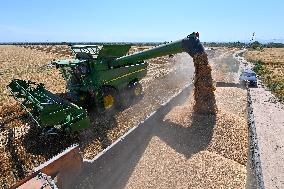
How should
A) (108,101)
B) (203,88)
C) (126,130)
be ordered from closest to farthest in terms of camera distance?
1. (126,130)
2. (203,88)
3. (108,101)

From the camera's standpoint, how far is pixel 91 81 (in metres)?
12.9

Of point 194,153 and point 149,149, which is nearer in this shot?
point 194,153

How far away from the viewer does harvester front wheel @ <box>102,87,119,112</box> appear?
43.9ft

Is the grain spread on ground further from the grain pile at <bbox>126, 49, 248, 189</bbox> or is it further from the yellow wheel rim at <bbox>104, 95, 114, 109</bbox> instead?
the yellow wheel rim at <bbox>104, 95, 114, 109</bbox>

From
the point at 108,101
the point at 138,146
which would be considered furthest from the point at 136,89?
the point at 138,146

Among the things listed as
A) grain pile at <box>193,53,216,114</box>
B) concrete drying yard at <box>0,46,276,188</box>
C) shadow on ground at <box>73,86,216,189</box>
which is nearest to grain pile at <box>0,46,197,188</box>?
concrete drying yard at <box>0,46,276,188</box>

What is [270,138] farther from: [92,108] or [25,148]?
[25,148]

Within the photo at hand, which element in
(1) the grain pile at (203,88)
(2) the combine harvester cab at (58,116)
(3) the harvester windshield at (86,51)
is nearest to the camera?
(2) the combine harvester cab at (58,116)

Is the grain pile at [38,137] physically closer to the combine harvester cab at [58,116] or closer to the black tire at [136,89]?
the black tire at [136,89]

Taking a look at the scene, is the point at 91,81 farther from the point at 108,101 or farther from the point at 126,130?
the point at 126,130

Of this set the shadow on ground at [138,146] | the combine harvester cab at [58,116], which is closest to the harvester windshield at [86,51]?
the combine harvester cab at [58,116]

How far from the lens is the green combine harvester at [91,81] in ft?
37.6

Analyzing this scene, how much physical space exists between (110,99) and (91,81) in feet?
4.19

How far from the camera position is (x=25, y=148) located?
33.8 ft
